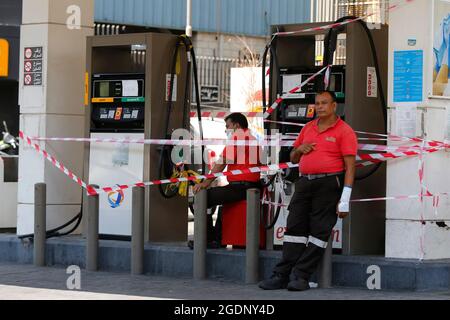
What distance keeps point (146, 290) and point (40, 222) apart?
2.47 metres

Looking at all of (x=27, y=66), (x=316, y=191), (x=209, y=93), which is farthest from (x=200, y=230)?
(x=209, y=93)

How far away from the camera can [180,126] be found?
12.6 meters

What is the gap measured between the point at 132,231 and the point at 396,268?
307 centimetres

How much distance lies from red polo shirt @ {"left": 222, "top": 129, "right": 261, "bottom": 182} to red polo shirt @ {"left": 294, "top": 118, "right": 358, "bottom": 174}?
1367 millimetres

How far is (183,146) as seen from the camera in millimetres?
12453

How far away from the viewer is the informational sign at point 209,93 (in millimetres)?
35125

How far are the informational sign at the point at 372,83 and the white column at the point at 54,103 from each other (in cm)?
Answer: 398

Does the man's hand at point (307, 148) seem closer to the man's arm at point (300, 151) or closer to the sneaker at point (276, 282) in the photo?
the man's arm at point (300, 151)

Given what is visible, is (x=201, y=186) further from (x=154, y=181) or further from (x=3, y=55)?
(x=3, y=55)

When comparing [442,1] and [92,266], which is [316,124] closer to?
[442,1]

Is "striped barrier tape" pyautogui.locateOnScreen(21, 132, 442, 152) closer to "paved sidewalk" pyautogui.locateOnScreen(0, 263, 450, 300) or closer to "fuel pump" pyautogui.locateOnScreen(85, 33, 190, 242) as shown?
"fuel pump" pyautogui.locateOnScreen(85, 33, 190, 242)

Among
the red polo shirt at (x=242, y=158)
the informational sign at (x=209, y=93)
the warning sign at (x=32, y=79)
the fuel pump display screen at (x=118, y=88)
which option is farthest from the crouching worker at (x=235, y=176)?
the informational sign at (x=209, y=93)
